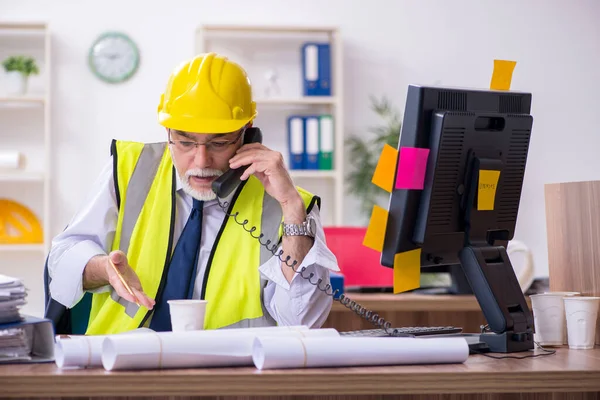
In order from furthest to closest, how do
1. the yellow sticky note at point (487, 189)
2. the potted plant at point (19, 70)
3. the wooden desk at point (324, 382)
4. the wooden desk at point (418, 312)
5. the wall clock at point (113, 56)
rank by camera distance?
the wall clock at point (113, 56), the potted plant at point (19, 70), the wooden desk at point (418, 312), the yellow sticky note at point (487, 189), the wooden desk at point (324, 382)

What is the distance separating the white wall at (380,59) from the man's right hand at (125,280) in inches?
138

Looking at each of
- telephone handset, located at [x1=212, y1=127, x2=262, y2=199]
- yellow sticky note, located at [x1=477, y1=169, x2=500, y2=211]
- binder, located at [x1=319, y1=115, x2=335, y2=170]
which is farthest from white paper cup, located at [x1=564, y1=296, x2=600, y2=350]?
binder, located at [x1=319, y1=115, x2=335, y2=170]

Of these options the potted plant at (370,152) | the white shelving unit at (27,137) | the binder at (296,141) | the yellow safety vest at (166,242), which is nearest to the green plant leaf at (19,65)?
the white shelving unit at (27,137)

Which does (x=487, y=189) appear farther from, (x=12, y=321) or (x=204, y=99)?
(x=12, y=321)

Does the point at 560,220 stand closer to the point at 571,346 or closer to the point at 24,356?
the point at 571,346

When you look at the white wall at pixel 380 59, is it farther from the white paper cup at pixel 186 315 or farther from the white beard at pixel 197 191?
the white paper cup at pixel 186 315

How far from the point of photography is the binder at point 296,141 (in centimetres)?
501

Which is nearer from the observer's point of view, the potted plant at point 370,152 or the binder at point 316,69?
the binder at point 316,69

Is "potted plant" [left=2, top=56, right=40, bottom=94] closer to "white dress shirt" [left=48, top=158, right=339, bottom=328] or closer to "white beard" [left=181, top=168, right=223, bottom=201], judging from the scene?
"white dress shirt" [left=48, top=158, right=339, bottom=328]

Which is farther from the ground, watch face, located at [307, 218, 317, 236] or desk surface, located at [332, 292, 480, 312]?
watch face, located at [307, 218, 317, 236]

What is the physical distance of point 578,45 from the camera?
5602mm

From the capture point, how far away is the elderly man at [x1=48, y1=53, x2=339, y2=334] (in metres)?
2.01

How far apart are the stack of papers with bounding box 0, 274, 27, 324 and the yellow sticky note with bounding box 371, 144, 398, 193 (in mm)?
723

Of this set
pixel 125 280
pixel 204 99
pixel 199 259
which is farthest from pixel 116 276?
pixel 204 99
